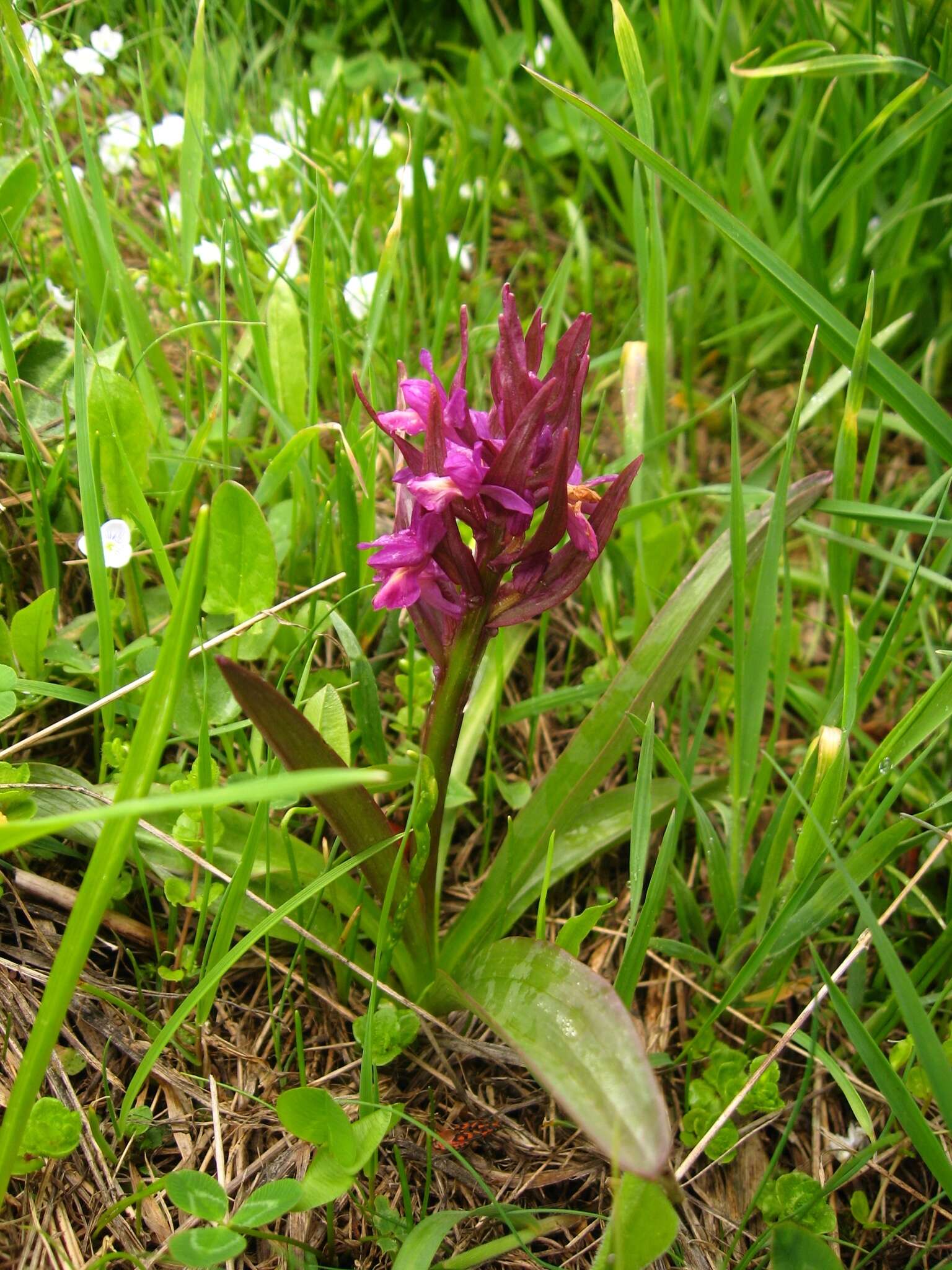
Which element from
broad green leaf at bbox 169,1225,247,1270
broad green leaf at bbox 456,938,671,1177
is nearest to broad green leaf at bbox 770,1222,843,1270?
broad green leaf at bbox 456,938,671,1177

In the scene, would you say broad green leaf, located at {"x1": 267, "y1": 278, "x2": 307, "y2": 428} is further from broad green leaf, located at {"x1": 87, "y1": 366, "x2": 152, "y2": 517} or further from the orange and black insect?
the orange and black insect

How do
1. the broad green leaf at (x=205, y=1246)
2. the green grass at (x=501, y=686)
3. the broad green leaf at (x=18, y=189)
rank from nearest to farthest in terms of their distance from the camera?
1. the broad green leaf at (x=205, y=1246)
2. the green grass at (x=501, y=686)
3. the broad green leaf at (x=18, y=189)

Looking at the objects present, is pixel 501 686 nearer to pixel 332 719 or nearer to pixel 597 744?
pixel 597 744

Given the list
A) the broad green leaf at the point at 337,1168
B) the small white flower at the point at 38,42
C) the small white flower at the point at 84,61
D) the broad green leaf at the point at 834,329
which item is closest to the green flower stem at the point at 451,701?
the broad green leaf at the point at 337,1168

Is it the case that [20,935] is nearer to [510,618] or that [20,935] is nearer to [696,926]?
[510,618]

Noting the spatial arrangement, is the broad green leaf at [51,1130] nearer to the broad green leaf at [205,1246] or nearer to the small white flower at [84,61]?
the broad green leaf at [205,1246]

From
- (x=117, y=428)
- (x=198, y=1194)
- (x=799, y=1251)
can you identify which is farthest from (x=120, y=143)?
(x=799, y=1251)

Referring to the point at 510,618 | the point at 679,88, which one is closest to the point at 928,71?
the point at 679,88
